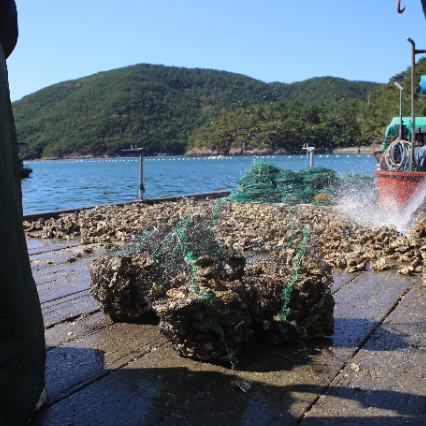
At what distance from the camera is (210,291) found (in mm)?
2510

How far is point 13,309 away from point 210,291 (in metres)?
1.31

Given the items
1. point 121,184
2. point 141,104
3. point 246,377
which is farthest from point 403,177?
point 141,104

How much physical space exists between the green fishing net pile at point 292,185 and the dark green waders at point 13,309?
30.7 ft

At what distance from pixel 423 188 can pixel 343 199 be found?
11.3ft

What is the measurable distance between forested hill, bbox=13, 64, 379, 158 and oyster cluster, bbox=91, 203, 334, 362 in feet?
407

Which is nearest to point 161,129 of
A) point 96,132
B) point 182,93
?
point 96,132

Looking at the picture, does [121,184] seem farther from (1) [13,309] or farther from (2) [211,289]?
(1) [13,309]

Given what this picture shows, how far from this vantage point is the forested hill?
131375mm

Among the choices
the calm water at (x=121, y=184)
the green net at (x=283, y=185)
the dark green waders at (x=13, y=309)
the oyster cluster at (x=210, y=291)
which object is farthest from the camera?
the calm water at (x=121, y=184)

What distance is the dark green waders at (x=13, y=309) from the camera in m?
1.34

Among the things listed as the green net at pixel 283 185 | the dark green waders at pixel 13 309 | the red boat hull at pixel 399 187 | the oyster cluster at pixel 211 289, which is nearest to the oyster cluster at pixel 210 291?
the oyster cluster at pixel 211 289

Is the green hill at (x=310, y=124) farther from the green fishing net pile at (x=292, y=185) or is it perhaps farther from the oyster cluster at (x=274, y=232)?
the oyster cluster at (x=274, y=232)

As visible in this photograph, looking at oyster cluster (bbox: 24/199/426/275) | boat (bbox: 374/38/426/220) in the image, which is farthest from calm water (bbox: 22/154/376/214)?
oyster cluster (bbox: 24/199/426/275)

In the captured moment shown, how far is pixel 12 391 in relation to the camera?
1.38 meters
